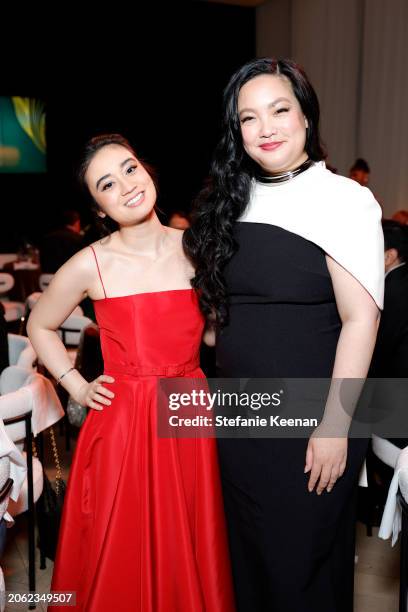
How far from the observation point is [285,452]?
5.85ft

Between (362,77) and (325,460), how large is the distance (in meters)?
7.59

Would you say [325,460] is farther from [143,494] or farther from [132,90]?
[132,90]

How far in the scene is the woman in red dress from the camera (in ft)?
6.04

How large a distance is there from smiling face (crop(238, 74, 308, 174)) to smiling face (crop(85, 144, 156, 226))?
1.22 ft

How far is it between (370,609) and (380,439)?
0.65m

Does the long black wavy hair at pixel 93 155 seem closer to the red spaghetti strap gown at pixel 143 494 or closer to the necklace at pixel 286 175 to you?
the red spaghetti strap gown at pixel 143 494

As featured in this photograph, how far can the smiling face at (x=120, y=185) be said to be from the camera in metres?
1.87

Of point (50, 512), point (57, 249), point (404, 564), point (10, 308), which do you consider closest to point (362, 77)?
point (57, 249)

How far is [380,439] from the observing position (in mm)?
2426

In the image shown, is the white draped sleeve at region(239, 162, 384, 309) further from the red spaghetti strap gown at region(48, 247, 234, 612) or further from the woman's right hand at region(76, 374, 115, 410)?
the woman's right hand at region(76, 374, 115, 410)

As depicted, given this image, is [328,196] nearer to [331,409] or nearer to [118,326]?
[331,409]

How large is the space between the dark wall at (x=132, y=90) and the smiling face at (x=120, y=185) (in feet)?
24.7

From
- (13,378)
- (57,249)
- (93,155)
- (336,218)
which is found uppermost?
(57,249)
